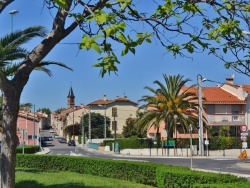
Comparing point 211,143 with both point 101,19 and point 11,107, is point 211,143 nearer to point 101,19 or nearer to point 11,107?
point 11,107

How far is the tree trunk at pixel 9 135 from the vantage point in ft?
26.5

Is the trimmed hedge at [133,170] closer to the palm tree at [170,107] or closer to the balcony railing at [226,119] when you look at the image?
the palm tree at [170,107]

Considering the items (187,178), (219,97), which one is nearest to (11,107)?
(187,178)

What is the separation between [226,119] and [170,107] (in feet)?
60.1

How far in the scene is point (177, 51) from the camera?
6590mm

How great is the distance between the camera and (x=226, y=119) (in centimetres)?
6931

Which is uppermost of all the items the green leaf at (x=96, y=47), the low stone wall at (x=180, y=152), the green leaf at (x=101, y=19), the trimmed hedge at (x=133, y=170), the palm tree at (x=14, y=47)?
the palm tree at (x=14, y=47)

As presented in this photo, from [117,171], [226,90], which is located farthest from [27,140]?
[117,171]

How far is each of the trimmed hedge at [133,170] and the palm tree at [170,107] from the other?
24.6 meters

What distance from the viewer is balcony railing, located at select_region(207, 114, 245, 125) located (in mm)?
68500

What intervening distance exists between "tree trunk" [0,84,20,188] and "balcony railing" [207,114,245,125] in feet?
201

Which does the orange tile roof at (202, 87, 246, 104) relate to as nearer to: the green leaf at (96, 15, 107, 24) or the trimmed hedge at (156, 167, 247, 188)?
the trimmed hedge at (156, 167, 247, 188)

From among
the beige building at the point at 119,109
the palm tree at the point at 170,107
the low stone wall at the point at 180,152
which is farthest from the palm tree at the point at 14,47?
the beige building at the point at 119,109

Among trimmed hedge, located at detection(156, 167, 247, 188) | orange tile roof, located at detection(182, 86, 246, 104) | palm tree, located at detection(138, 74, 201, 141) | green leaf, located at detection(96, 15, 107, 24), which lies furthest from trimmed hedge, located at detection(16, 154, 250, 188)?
orange tile roof, located at detection(182, 86, 246, 104)
